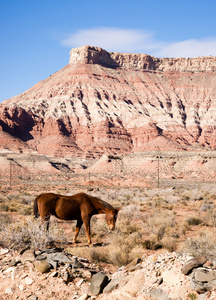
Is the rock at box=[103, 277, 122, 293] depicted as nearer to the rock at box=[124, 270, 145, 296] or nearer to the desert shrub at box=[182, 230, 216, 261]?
the rock at box=[124, 270, 145, 296]

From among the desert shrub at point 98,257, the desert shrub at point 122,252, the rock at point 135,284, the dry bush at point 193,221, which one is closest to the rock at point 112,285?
the rock at point 135,284

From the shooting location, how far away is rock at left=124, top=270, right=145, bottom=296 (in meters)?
4.50

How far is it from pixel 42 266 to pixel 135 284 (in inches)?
79.1

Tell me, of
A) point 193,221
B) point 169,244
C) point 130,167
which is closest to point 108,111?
point 130,167

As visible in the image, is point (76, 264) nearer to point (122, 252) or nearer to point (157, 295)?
point (157, 295)

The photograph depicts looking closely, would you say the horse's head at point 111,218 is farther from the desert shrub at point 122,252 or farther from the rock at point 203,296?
the rock at point 203,296

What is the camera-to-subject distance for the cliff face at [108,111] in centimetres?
12088

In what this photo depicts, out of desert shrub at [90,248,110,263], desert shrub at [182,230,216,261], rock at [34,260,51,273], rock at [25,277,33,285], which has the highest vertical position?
rock at [34,260,51,273]

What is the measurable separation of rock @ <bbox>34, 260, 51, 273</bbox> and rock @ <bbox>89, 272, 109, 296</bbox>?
1002mm

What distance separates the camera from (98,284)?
496cm

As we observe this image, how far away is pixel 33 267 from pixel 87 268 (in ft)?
3.71

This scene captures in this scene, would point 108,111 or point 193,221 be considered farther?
point 108,111

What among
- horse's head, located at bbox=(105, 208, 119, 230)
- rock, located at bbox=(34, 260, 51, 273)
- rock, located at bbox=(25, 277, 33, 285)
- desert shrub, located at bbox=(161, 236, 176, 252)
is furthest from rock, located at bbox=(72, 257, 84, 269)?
desert shrub, located at bbox=(161, 236, 176, 252)

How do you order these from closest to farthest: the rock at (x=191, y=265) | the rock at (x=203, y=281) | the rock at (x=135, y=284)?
the rock at (x=203, y=281), the rock at (x=191, y=265), the rock at (x=135, y=284)
